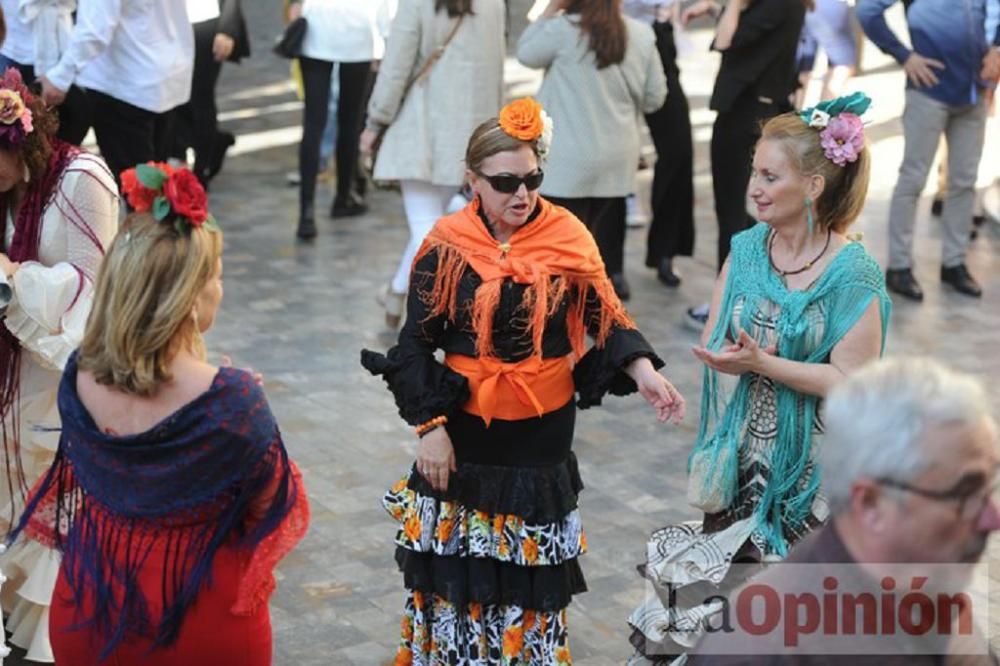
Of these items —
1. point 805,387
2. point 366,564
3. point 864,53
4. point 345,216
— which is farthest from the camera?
point 864,53

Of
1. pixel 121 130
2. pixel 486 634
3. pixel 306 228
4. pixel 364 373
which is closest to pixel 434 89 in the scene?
pixel 364 373

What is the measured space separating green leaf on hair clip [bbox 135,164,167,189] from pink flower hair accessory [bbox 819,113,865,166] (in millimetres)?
1884

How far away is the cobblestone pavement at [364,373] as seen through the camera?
202 inches

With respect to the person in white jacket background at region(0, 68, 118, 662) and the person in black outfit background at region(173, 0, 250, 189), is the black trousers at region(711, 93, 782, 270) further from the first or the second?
the person in white jacket background at region(0, 68, 118, 662)

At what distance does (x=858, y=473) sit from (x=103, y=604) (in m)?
1.79

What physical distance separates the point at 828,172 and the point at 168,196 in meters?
1.91

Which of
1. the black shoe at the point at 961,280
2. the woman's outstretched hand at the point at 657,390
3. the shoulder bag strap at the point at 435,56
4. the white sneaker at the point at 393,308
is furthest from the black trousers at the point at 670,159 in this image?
the woman's outstretched hand at the point at 657,390

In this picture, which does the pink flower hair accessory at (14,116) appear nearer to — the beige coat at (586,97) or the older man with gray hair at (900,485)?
the older man with gray hair at (900,485)

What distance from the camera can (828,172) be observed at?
14.0ft

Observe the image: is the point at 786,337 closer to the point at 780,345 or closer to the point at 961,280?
the point at 780,345

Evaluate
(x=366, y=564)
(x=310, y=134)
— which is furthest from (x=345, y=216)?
(x=366, y=564)

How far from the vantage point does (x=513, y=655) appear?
4367mm

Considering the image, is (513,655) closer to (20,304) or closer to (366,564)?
(366,564)

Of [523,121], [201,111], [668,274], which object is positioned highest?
[523,121]
